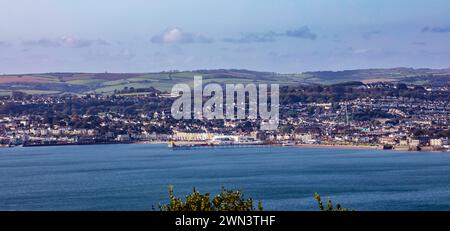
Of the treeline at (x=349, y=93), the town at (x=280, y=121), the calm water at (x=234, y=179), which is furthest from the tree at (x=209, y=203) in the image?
the treeline at (x=349, y=93)

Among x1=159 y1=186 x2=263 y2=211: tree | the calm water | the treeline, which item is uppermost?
the treeline

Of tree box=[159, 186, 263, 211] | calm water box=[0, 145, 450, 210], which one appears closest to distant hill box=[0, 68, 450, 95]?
calm water box=[0, 145, 450, 210]

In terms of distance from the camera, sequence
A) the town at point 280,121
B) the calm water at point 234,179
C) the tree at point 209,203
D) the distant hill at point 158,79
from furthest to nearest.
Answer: the distant hill at point 158,79 → the town at point 280,121 → the calm water at point 234,179 → the tree at point 209,203

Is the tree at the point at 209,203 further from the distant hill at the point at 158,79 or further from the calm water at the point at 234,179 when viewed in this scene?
the distant hill at the point at 158,79

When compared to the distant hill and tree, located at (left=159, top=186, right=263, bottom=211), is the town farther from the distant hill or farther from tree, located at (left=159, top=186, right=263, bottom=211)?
tree, located at (left=159, top=186, right=263, bottom=211)

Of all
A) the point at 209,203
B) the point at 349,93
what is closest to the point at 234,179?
the point at 209,203
